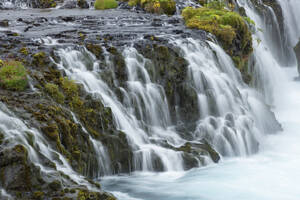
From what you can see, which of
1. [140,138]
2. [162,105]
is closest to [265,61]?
[162,105]

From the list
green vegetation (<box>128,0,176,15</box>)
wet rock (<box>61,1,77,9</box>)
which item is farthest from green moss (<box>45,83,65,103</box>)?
wet rock (<box>61,1,77,9</box>)

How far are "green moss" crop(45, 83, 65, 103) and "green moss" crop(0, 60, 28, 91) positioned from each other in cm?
58

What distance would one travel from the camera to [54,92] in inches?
398

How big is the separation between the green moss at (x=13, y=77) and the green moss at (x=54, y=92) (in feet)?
1.92

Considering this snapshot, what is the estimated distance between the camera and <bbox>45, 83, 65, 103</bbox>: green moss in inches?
396

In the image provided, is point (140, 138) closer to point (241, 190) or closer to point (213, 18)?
point (241, 190)

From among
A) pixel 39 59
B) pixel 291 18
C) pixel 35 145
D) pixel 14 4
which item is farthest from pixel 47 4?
pixel 35 145

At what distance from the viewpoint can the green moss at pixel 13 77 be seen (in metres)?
9.48

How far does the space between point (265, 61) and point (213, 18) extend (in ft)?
17.3

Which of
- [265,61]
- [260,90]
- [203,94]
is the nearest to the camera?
[203,94]

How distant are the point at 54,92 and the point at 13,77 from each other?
3.47ft

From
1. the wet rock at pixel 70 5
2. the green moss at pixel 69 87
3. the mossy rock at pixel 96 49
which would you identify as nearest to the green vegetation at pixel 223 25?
the mossy rock at pixel 96 49

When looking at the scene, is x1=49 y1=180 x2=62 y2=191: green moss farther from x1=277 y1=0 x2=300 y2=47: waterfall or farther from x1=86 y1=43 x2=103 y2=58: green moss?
x1=277 y1=0 x2=300 y2=47: waterfall

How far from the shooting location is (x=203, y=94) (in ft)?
44.7
